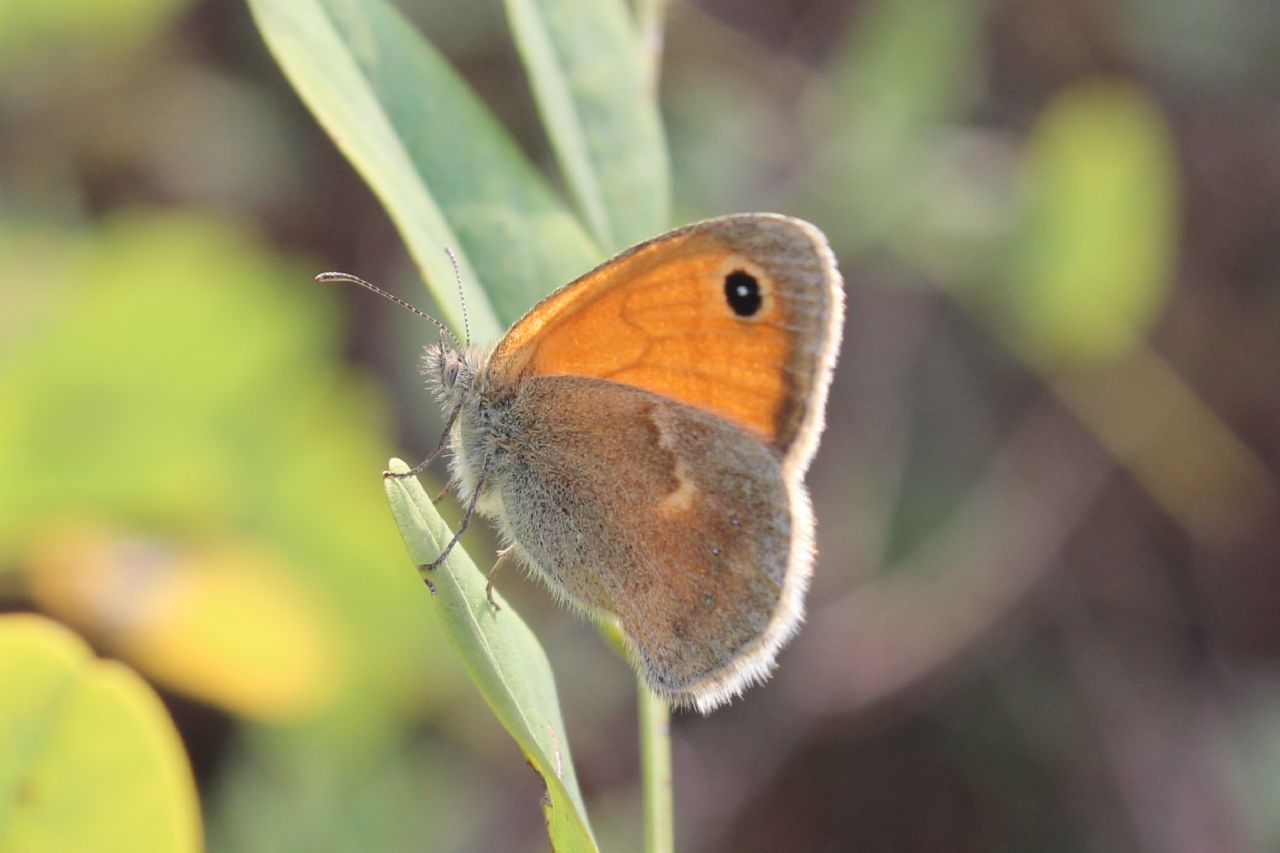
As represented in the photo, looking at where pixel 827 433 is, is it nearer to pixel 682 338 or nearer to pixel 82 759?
pixel 682 338

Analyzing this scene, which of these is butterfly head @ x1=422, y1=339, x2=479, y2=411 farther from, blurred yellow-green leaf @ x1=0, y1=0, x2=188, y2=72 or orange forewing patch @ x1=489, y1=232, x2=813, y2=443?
blurred yellow-green leaf @ x1=0, y1=0, x2=188, y2=72

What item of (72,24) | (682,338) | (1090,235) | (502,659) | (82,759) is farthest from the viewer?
(1090,235)

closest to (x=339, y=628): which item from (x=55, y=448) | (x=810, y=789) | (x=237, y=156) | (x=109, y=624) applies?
(x=109, y=624)

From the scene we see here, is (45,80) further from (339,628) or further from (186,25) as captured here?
(339,628)

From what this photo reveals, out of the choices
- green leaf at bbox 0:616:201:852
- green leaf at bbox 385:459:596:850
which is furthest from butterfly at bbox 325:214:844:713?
green leaf at bbox 0:616:201:852

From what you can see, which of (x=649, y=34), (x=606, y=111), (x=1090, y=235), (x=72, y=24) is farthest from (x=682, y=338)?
(x=72, y=24)

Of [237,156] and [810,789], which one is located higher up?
[237,156]
